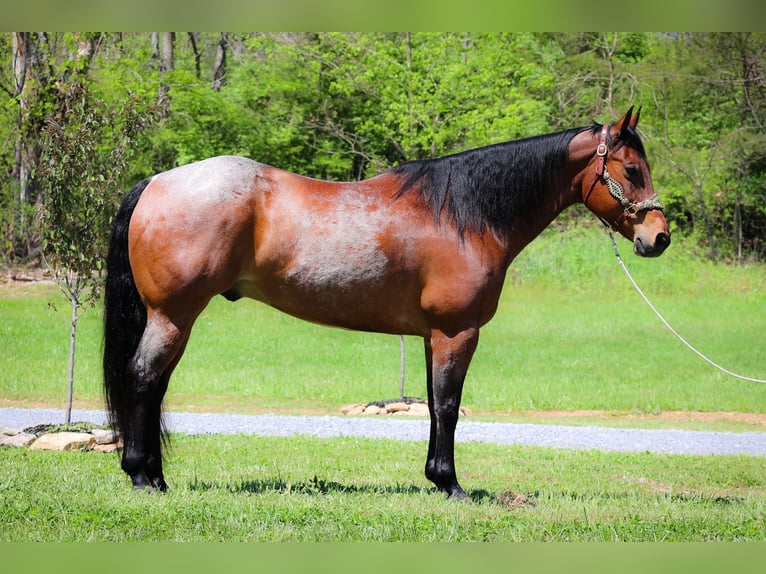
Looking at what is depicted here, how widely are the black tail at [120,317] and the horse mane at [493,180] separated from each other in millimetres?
1907

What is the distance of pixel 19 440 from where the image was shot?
8711 millimetres

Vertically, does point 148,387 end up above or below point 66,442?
above

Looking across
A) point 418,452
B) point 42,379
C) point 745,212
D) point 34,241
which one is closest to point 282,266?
point 418,452

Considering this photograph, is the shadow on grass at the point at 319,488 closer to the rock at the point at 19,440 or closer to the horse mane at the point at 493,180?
the horse mane at the point at 493,180

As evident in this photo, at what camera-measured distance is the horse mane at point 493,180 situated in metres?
5.98

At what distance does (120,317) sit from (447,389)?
227cm

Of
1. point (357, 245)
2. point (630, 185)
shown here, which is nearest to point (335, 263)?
point (357, 245)

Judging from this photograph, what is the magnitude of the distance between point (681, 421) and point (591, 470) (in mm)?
4938

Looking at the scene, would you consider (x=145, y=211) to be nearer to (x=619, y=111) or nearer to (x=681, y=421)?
(x=681, y=421)

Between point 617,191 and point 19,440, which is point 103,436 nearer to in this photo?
point 19,440

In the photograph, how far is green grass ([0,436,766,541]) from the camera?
495cm

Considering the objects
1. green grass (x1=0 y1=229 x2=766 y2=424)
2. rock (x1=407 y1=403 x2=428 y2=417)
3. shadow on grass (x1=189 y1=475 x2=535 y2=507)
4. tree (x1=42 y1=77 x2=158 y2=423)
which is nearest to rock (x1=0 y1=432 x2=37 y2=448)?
tree (x1=42 y1=77 x2=158 y2=423)

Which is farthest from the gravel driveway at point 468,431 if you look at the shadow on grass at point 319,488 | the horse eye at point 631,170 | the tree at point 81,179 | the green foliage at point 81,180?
the horse eye at point 631,170

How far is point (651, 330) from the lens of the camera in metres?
19.4
